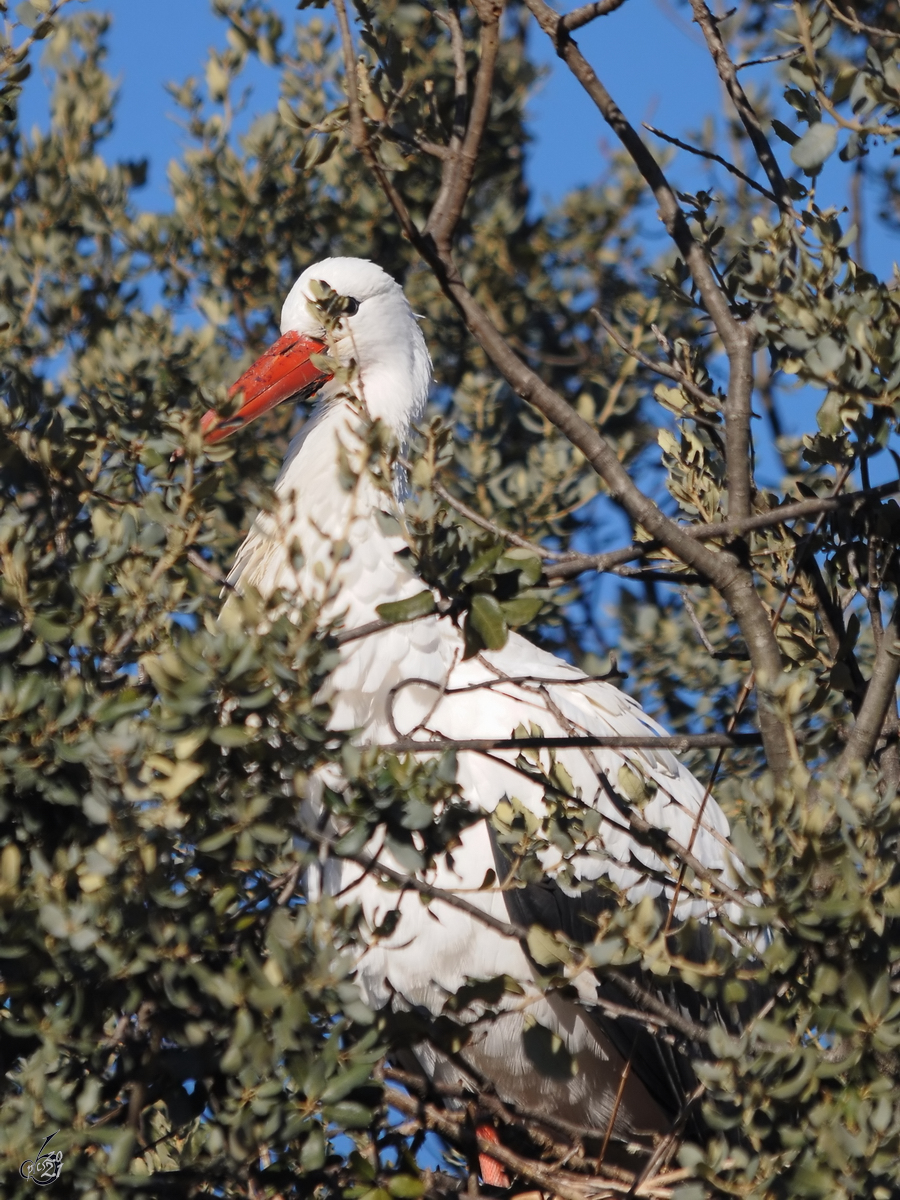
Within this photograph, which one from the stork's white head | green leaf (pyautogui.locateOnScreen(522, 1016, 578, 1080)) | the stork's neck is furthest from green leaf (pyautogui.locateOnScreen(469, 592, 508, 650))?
the stork's white head

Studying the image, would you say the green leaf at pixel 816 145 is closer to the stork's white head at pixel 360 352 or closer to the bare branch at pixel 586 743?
the bare branch at pixel 586 743

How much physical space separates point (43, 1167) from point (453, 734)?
163 centimetres

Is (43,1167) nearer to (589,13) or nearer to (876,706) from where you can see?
(876,706)

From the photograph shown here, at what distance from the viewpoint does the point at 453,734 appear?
3.49 meters

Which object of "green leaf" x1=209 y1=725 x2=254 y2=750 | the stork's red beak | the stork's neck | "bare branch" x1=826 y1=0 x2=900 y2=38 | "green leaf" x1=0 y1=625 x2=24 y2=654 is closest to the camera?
"green leaf" x1=209 y1=725 x2=254 y2=750

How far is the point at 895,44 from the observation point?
8.23 feet

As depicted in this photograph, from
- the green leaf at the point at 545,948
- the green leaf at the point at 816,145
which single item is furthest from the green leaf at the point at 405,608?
the green leaf at the point at 816,145

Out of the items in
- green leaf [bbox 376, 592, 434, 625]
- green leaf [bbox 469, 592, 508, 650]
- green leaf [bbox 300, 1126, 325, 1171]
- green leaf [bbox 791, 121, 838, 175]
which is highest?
green leaf [bbox 791, 121, 838, 175]

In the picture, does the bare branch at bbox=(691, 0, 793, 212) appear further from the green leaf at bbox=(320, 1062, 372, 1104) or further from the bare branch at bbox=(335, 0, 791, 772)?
the green leaf at bbox=(320, 1062, 372, 1104)

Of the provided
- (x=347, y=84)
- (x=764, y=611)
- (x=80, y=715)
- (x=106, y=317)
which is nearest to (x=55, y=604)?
(x=80, y=715)

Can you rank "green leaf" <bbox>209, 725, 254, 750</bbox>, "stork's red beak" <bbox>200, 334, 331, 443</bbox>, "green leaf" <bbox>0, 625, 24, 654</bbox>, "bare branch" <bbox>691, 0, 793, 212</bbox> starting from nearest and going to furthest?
"green leaf" <bbox>209, 725, 254, 750</bbox> → "green leaf" <bbox>0, 625, 24, 654</bbox> → "bare branch" <bbox>691, 0, 793, 212</bbox> → "stork's red beak" <bbox>200, 334, 331, 443</bbox>

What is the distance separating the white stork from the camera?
3430mm

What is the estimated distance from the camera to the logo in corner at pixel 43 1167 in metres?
2.00

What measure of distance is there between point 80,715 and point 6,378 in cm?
134
